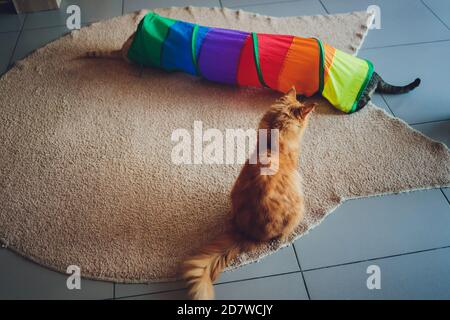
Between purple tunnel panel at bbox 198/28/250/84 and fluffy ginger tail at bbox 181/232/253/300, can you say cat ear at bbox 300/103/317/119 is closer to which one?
fluffy ginger tail at bbox 181/232/253/300

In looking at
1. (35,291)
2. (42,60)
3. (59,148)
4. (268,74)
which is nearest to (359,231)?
(268,74)

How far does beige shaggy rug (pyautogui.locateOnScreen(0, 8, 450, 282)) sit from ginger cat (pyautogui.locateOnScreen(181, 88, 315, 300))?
122 millimetres

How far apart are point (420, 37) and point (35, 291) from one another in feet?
7.45

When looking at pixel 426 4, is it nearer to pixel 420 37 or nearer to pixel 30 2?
pixel 420 37

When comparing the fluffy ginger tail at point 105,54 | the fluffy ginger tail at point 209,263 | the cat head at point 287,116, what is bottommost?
the fluffy ginger tail at point 209,263

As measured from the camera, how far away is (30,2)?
2.39 m

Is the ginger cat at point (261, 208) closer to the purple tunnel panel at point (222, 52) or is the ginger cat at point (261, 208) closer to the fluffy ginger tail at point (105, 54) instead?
the purple tunnel panel at point (222, 52)

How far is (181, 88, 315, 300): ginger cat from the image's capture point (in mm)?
1141

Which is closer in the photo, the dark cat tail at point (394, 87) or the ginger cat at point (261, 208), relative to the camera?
the ginger cat at point (261, 208)

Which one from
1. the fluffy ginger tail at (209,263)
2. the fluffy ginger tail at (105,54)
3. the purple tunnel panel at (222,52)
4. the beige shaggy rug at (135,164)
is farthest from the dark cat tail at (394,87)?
the fluffy ginger tail at (105,54)

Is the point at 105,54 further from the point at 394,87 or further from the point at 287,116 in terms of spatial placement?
the point at 394,87

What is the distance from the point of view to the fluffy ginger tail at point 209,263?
1121 mm

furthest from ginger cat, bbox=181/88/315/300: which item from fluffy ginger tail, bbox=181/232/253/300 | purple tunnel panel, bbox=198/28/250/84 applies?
purple tunnel panel, bbox=198/28/250/84
